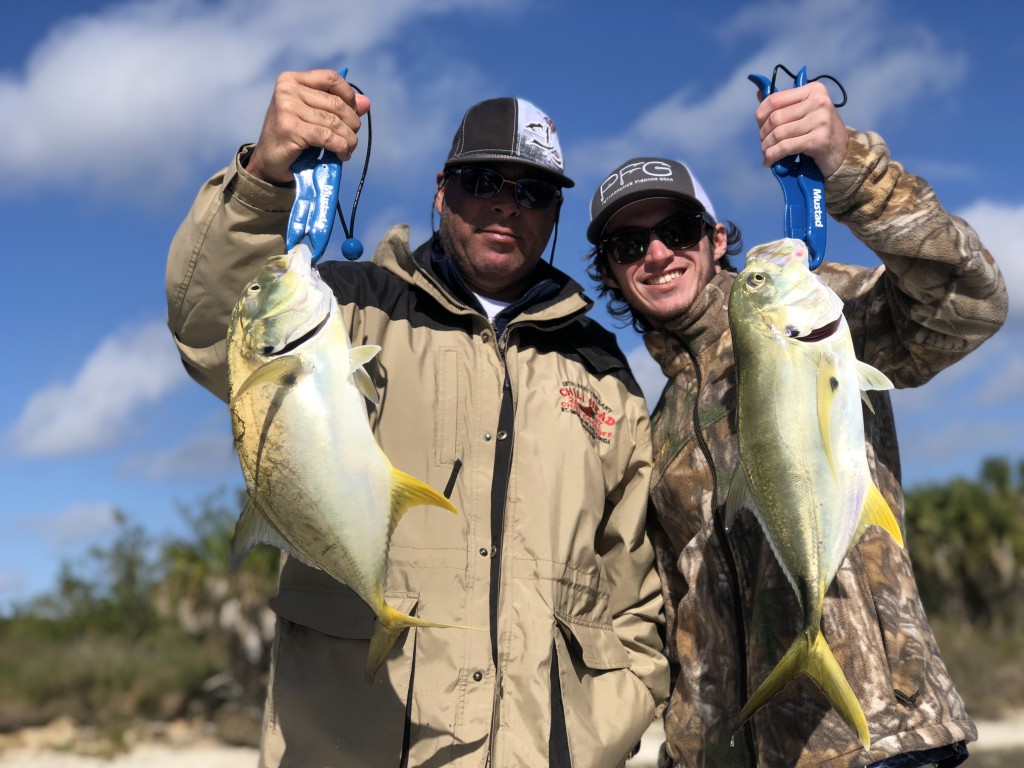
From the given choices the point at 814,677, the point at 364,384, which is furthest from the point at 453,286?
the point at 814,677

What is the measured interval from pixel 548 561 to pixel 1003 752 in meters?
24.1

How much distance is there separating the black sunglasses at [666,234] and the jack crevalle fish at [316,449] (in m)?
2.11

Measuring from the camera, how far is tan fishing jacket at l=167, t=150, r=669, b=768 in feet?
11.5

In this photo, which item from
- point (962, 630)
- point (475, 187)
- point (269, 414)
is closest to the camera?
point (269, 414)

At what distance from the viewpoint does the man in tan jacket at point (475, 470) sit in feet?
11.5

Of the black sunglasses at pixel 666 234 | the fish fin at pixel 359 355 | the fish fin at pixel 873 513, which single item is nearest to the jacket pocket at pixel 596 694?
the fish fin at pixel 873 513

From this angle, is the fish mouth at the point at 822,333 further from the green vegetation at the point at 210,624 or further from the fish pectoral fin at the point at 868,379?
the green vegetation at the point at 210,624

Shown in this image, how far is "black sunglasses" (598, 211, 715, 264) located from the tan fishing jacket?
52 centimetres

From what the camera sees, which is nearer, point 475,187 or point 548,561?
point 548,561

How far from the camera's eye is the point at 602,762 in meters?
3.73

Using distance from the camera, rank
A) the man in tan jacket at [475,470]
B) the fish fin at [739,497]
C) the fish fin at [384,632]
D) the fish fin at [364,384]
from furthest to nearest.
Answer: the man in tan jacket at [475,470] < the fish fin at [739,497] < the fish fin at [364,384] < the fish fin at [384,632]

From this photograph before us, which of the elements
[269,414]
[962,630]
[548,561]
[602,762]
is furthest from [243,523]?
[962,630]

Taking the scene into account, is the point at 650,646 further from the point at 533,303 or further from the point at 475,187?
the point at 475,187

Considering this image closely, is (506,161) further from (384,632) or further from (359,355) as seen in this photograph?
(384,632)
